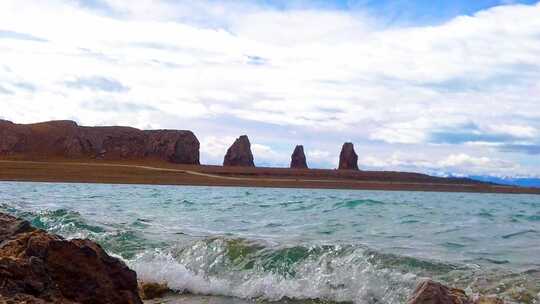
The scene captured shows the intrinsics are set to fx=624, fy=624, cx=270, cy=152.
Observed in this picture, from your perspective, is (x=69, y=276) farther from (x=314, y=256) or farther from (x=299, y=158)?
(x=299, y=158)

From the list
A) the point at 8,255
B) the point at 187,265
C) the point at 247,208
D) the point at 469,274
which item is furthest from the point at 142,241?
the point at 247,208

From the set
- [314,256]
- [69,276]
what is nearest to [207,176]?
[314,256]

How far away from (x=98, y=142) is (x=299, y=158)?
3638 centimetres

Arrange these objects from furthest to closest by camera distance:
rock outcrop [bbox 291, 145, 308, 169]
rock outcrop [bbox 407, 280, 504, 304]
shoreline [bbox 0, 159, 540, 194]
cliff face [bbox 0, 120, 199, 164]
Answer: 1. rock outcrop [bbox 291, 145, 308, 169]
2. cliff face [bbox 0, 120, 199, 164]
3. shoreline [bbox 0, 159, 540, 194]
4. rock outcrop [bbox 407, 280, 504, 304]

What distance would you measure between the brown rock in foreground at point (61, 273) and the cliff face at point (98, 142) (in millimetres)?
101674

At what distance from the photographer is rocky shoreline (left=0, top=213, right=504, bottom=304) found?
5613 millimetres

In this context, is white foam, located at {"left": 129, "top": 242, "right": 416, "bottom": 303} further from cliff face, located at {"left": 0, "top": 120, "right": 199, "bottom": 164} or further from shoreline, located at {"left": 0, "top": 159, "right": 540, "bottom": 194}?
cliff face, located at {"left": 0, "top": 120, "right": 199, "bottom": 164}

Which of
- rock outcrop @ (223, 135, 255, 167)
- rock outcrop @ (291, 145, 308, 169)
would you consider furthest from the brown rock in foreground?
rock outcrop @ (291, 145, 308, 169)

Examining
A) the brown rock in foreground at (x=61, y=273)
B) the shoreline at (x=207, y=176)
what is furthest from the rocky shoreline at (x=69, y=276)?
the shoreline at (x=207, y=176)

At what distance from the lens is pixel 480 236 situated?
16.6 m

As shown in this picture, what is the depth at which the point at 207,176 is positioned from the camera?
3164 inches

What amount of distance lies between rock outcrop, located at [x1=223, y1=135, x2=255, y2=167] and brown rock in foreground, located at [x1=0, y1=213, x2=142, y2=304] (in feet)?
346

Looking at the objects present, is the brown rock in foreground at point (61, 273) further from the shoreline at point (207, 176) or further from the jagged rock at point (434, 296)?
the shoreline at point (207, 176)

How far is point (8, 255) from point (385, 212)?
64.8 feet
